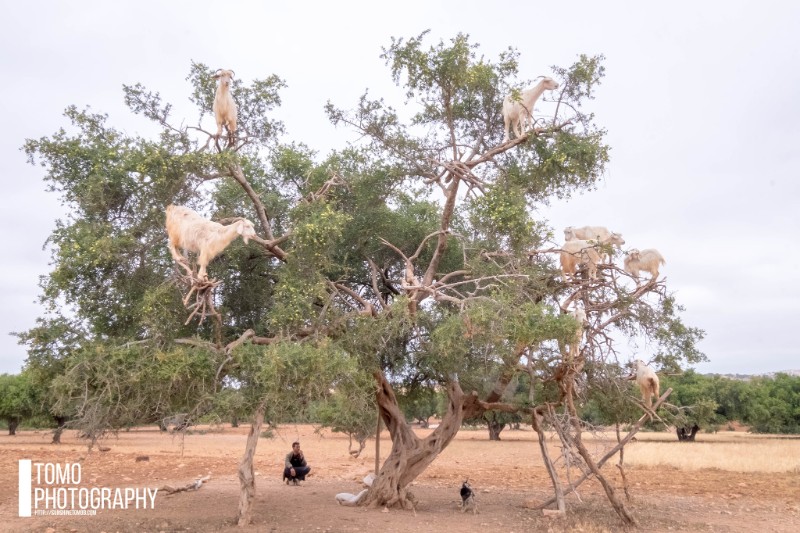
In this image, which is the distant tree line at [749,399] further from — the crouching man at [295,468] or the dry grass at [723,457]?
the crouching man at [295,468]

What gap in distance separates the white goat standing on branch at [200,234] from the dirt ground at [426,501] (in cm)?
275

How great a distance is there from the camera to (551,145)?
1147 cm

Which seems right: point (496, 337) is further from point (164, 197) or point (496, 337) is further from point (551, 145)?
point (164, 197)

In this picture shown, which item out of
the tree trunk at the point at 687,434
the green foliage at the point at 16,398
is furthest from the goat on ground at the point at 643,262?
the green foliage at the point at 16,398

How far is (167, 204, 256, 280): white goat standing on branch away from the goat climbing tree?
87cm

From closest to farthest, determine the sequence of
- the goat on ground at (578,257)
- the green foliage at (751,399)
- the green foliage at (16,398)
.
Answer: the goat on ground at (578,257), the green foliage at (16,398), the green foliage at (751,399)

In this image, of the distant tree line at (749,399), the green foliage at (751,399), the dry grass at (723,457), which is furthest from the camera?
the green foliage at (751,399)

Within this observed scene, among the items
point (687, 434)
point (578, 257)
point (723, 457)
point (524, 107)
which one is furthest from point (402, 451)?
point (687, 434)

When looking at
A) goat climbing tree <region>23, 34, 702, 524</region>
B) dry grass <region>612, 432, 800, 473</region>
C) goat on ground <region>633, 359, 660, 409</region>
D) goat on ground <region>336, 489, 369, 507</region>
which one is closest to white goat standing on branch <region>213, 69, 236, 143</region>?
goat climbing tree <region>23, 34, 702, 524</region>

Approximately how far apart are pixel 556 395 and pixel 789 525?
190 inches

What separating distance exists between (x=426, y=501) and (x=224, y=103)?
972cm

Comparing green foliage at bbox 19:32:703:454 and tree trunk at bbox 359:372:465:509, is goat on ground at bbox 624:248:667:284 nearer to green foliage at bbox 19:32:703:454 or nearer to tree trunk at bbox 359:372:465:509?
green foliage at bbox 19:32:703:454

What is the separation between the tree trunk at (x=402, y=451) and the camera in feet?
42.3

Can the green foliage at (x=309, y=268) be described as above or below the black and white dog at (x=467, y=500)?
above
